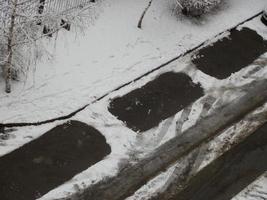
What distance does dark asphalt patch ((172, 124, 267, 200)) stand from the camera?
34.4ft

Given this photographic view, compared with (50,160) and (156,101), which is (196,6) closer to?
(156,101)

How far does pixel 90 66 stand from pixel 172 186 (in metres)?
4.05

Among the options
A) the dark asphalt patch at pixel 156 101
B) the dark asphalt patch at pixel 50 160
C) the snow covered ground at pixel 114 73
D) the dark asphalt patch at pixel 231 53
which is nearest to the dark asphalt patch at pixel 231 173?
the snow covered ground at pixel 114 73

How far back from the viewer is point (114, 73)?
1271cm

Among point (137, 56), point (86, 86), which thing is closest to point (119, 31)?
point (137, 56)

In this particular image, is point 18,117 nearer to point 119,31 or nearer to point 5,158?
point 5,158

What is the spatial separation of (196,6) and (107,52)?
131 inches

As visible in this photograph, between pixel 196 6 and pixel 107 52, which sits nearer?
pixel 107 52

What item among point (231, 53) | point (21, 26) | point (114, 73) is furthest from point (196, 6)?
point (21, 26)

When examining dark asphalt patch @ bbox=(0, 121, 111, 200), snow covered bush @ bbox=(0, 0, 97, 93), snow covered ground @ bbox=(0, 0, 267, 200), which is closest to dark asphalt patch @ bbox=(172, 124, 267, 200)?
snow covered ground @ bbox=(0, 0, 267, 200)

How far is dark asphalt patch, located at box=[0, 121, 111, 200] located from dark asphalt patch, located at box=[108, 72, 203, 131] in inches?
39.8

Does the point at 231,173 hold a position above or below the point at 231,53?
below

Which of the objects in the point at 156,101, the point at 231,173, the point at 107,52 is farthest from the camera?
the point at 107,52

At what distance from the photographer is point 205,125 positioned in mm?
12031
